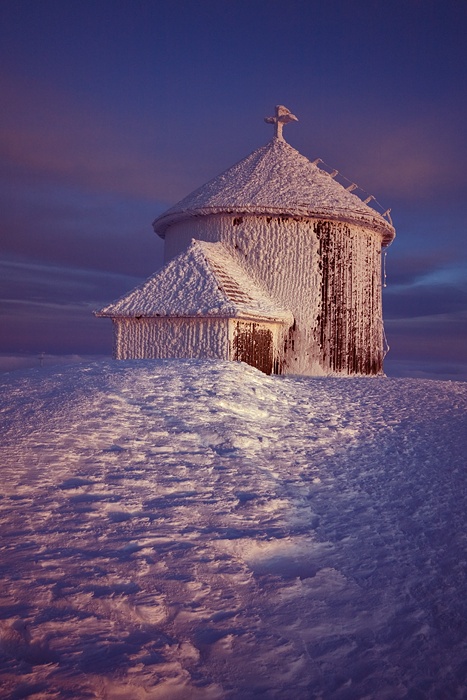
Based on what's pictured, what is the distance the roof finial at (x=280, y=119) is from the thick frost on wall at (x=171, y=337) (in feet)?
33.1

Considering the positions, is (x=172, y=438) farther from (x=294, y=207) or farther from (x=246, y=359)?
(x=294, y=207)

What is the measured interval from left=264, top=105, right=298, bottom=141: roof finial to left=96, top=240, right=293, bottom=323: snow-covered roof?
22.2ft

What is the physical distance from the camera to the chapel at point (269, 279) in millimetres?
17984

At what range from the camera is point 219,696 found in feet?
14.0

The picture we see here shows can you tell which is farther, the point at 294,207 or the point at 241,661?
the point at 294,207

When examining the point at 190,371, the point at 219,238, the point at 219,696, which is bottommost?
the point at 219,696

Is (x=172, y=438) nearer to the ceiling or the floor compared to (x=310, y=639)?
nearer to the ceiling

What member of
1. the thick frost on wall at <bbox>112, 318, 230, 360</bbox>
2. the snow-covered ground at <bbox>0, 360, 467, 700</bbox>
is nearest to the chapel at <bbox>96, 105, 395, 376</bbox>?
the thick frost on wall at <bbox>112, 318, 230, 360</bbox>

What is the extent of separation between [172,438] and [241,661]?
16.5ft

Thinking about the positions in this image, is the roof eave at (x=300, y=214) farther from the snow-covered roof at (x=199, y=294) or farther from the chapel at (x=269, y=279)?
the snow-covered roof at (x=199, y=294)

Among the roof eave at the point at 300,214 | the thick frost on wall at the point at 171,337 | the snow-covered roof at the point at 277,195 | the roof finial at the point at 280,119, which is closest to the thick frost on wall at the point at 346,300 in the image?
the roof eave at the point at 300,214

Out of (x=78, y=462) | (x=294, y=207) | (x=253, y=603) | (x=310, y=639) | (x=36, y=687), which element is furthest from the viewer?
(x=294, y=207)

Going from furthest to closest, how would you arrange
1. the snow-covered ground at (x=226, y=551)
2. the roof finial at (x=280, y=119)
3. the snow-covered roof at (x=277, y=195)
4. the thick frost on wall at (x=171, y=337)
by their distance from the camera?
the roof finial at (x=280, y=119)
the snow-covered roof at (x=277, y=195)
the thick frost on wall at (x=171, y=337)
the snow-covered ground at (x=226, y=551)

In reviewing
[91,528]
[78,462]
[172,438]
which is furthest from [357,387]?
[91,528]
